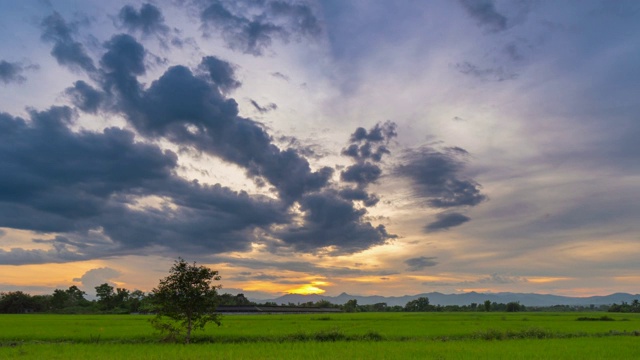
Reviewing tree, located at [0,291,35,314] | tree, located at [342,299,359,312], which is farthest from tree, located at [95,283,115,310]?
tree, located at [342,299,359,312]

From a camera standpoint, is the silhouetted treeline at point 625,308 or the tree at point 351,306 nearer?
the silhouetted treeline at point 625,308

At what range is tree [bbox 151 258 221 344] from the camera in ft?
110

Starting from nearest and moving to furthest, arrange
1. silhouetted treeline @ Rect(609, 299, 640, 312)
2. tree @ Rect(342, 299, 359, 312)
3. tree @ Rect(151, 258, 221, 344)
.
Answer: tree @ Rect(151, 258, 221, 344) → silhouetted treeline @ Rect(609, 299, 640, 312) → tree @ Rect(342, 299, 359, 312)

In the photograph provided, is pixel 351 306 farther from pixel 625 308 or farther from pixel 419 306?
pixel 625 308

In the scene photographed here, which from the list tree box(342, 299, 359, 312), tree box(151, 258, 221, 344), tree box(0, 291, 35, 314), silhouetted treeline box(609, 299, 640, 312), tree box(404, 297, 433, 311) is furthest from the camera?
tree box(404, 297, 433, 311)

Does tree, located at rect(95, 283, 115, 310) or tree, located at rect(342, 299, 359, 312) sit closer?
tree, located at rect(95, 283, 115, 310)

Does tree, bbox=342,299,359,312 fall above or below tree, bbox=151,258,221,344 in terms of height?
above

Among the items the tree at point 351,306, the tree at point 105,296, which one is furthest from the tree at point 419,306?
the tree at point 105,296

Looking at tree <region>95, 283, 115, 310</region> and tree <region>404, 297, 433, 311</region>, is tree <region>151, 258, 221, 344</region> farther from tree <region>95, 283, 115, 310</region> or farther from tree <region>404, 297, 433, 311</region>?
tree <region>404, 297, 433, 311</region>

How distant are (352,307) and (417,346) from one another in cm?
16151

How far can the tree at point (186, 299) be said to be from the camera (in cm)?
3344

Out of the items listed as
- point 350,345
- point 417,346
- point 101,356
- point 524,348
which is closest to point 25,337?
point 101,356

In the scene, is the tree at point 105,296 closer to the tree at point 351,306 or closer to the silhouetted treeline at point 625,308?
the tree at point 351,306

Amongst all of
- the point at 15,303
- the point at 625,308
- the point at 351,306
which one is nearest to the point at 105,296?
the point at 15,303
